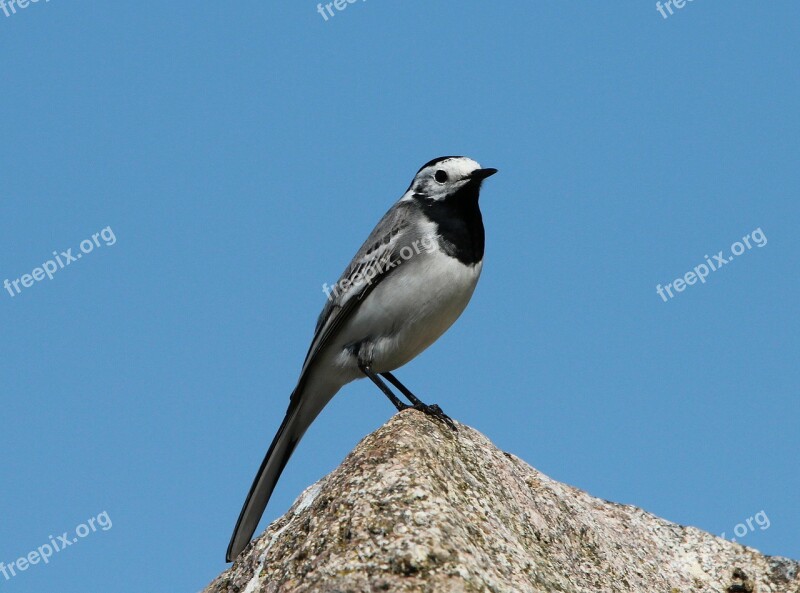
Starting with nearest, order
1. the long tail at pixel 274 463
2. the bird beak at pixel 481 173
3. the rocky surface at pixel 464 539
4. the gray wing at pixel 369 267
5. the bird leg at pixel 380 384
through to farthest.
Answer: the rocky surface at pixel 464 539
the long tail at pixel 274 463
the bird leg at pixel 380 384
the gray wing at pixel 369 267
the bird beak at pixel 481 173

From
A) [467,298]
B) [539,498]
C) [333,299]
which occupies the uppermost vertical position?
[333,299]

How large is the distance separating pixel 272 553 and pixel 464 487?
1.29m

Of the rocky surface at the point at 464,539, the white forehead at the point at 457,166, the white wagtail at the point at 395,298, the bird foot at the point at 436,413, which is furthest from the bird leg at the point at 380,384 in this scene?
the white forehead at the point at 457,166

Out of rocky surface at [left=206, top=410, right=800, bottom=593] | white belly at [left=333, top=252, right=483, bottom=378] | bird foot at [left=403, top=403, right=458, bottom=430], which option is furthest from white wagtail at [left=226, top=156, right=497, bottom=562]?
rocky surface at [left=206, top=410, right=800, bottom=593]

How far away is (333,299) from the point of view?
9305 mm

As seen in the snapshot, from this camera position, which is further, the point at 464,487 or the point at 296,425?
the point at 296,425

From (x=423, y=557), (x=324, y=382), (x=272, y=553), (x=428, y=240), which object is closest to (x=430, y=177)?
(x=428, y=240)

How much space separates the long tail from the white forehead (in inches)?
92.2

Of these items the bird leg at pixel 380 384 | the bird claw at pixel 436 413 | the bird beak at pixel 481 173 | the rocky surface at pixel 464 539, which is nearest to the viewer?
the rocky surface at pixel 464 539

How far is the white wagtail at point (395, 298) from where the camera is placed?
852 cm

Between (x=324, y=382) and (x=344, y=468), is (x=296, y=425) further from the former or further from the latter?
(x=344, y=468)

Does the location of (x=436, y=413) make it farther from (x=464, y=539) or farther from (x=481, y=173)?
(x=481, y=173)

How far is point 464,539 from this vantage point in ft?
17.7

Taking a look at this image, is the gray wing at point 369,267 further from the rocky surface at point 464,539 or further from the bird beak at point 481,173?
the rocky surface at point 464,539
